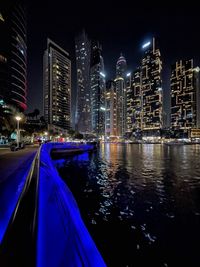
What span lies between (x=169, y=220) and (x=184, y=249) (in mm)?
1865

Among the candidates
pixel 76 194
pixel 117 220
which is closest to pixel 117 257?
pixel 117 220

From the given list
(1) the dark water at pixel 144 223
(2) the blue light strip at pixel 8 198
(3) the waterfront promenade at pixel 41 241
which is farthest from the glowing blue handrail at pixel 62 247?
(1) the dark water at pixel 144 223

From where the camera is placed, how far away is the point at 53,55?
18300 cm

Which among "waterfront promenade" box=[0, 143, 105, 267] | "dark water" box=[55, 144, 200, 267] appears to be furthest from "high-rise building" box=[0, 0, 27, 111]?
"waterfront promenade" box=[0, 143, 105, 267]

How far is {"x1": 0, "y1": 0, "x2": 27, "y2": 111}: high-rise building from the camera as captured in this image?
278 ft

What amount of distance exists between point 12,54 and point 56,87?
297 ft

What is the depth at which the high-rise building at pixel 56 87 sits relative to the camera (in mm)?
176000

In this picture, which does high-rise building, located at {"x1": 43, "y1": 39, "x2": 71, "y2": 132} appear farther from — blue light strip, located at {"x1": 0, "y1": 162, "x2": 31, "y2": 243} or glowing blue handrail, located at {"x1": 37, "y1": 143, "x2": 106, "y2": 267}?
glowing blue handrail, located at {"x1": 37, "y1": 143, "x2": 106, "y2": 267}

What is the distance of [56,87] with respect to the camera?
180250 mm

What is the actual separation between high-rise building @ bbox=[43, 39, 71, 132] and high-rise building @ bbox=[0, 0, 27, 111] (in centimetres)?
7494

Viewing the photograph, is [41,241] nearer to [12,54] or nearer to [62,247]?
[62,247]

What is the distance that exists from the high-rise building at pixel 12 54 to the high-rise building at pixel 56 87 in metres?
74.9

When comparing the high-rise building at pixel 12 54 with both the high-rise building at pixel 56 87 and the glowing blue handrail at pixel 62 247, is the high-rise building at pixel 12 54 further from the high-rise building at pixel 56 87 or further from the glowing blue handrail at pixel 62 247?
the glowing blue handrail at pixel 62 247

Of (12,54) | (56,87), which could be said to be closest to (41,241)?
(12,54)
